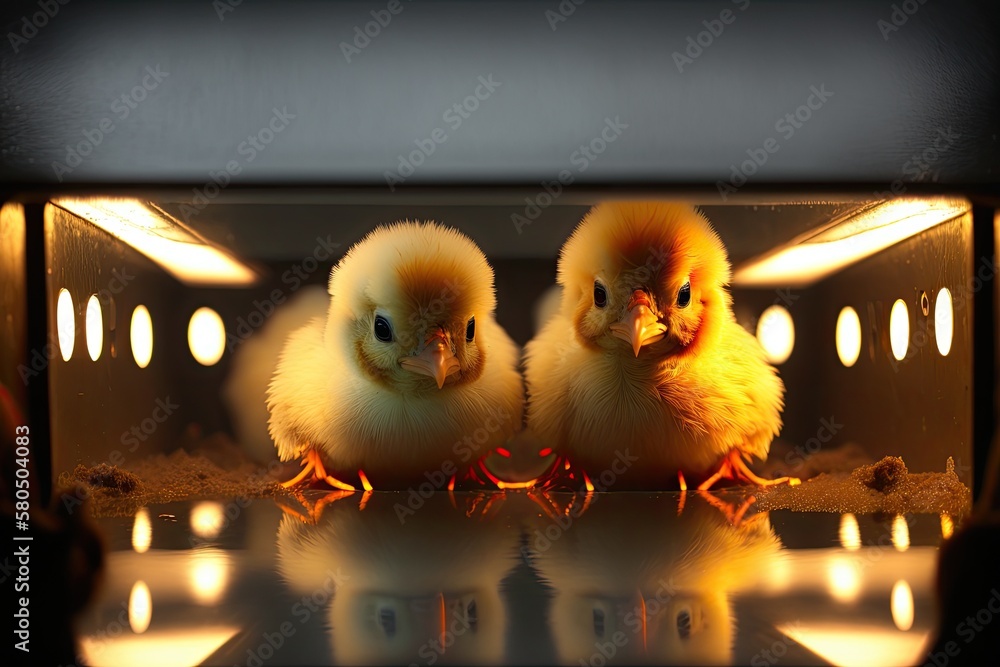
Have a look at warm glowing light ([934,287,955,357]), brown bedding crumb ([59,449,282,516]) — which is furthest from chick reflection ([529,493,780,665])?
brown bedding crumb ([59,449,282,516])

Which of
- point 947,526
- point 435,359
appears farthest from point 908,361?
point 435,359

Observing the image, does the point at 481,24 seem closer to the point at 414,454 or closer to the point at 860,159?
the point at 860,159

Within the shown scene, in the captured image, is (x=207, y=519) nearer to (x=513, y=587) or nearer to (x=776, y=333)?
(x=513, y=587)

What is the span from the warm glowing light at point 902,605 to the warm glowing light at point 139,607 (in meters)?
0.91

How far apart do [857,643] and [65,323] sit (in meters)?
1.46

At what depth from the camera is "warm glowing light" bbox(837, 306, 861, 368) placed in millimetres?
1743

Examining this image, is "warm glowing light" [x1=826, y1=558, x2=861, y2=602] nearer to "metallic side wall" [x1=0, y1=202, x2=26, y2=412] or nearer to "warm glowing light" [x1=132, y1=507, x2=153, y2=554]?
"warm glowing light" [x1=132, y1=507, x2=153, y2=554]

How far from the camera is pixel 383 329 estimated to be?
64.6 inches

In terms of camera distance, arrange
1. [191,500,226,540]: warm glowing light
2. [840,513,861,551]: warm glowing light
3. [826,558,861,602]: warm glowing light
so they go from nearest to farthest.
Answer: [826,558,861,602]: warm glowing light, [840,513,861,551]: warm glowing light, [191,500,226,540]: warm glowing light

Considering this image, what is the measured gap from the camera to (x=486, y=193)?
158cm

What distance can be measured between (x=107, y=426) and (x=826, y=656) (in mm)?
1370

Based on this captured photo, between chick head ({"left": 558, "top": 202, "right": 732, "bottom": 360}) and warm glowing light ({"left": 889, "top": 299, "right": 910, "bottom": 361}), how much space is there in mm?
340

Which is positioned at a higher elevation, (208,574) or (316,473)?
(316,473)

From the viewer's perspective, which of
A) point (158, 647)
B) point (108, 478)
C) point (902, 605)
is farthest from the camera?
point (108, 478)
